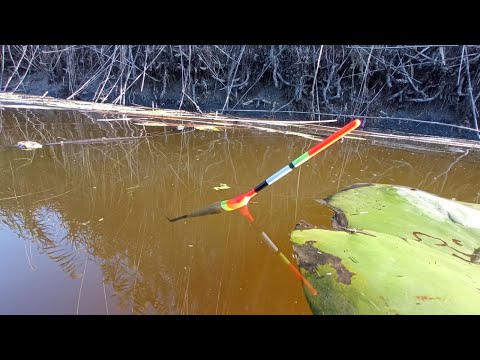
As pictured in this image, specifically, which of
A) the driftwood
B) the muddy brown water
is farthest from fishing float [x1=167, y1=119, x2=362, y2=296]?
the driftwood

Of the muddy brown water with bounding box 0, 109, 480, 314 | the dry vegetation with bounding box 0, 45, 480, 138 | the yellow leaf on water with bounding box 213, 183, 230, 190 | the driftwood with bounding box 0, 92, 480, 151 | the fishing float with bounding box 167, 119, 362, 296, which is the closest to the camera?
the muddy brown water with bounding box 0, 109, 480, 314

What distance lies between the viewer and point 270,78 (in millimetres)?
6777

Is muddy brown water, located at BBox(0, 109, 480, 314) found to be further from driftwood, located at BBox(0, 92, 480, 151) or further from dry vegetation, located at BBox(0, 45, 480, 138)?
dry vegetation, located at BBox(0, 45, 480, 138)

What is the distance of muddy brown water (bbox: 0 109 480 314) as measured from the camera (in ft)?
4.79

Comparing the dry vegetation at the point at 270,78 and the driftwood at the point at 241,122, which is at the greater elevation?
the dry vegetation at the point at 270,78

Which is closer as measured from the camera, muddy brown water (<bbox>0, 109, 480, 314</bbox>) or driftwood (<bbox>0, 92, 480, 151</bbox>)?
muddy brown water (<bbox>0, 109, 480, 314</bbox>)

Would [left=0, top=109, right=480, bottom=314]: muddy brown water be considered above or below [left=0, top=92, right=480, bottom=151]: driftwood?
below

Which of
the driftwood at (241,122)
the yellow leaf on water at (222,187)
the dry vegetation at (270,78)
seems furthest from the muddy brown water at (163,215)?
the dry vegetation at (270,78)

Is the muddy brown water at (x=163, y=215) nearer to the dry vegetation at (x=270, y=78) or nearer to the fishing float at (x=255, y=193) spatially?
the fishing float at (x=255, y=193)

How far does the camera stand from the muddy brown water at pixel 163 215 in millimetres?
1461

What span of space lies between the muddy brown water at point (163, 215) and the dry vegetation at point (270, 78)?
195 centimetres

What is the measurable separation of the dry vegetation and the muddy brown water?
6.39 ft

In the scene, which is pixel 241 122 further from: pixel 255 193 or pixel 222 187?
pixel 255 193

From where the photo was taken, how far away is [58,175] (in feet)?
8.91
